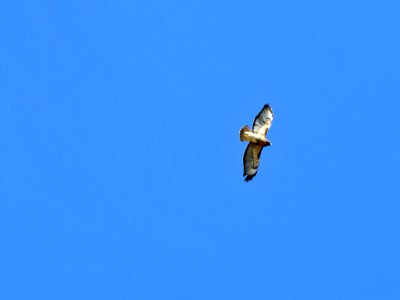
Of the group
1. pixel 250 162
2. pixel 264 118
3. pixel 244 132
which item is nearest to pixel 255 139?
pixel 244 132

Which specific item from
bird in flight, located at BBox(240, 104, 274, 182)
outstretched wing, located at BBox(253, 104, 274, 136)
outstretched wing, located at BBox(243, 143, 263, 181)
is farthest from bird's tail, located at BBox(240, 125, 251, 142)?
outstretched wing, located at BBox(243, 143, 263, 181)

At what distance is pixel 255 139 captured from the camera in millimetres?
35094

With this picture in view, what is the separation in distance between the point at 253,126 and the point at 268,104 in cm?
138

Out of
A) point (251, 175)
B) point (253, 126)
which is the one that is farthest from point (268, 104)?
point (251, 175)

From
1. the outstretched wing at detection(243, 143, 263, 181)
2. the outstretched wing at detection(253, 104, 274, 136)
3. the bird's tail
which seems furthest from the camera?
the outstretched wing at detection(243, 143, 263, 181)

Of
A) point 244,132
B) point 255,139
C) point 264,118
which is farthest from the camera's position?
point 264,118

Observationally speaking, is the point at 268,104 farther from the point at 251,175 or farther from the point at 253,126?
the point at 251,175

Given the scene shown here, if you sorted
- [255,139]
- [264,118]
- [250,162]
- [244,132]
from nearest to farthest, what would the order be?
[244,132] < [255,139] < [264,118] < [250,162]

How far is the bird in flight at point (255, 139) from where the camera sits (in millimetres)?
34938

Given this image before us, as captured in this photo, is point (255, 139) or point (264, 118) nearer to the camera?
point (255, 139)

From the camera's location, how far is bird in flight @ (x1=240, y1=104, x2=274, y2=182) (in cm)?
3494

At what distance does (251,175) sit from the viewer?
3647 cm

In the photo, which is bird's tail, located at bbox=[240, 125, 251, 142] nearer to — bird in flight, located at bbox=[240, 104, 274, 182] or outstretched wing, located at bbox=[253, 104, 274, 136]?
bird in flight, located at bbox=[240, 104, 274, 182]

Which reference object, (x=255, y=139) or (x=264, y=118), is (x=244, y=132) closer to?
(x=255, y=139)
